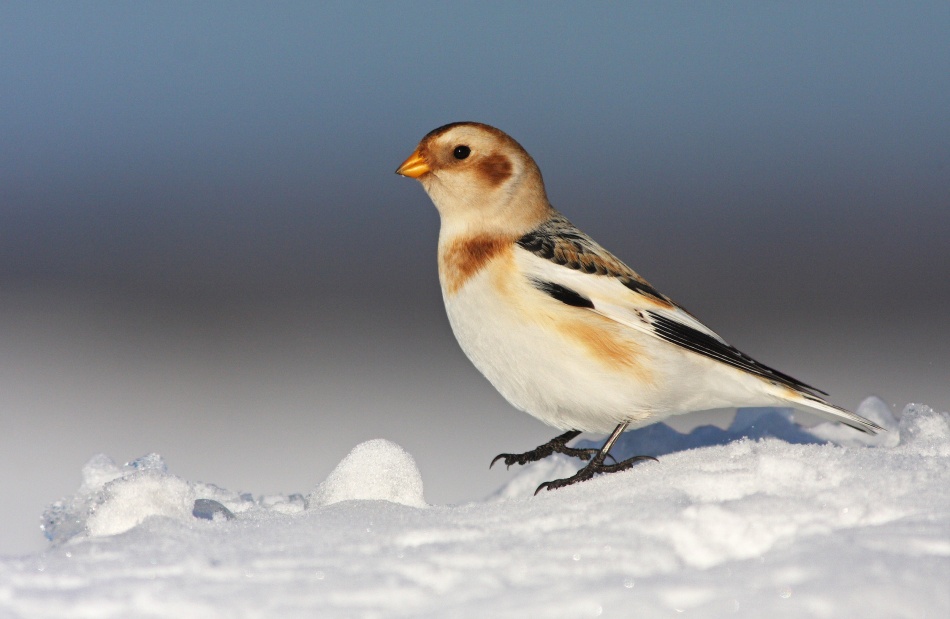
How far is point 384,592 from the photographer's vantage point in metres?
2.28

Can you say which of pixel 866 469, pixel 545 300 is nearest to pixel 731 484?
pixel 866 469

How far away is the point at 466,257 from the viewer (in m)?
4.04

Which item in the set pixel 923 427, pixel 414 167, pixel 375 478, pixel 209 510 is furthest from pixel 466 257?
pixel 923 427

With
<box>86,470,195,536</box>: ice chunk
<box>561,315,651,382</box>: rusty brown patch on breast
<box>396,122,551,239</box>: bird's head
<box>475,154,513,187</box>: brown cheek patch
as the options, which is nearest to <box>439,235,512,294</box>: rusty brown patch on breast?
<box>396,122,551,239</box>: bird's head

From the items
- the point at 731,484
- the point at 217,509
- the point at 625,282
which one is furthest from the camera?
the point at 625,282

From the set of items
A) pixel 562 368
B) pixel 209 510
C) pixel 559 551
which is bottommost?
pixel 559 551

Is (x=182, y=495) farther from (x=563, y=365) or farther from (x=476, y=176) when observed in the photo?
(x=476, y=176)

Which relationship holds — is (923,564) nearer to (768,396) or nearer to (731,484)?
(731,484)

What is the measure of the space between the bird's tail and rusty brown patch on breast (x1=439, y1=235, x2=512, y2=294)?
1352 mm

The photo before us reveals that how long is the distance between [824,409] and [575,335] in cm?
109

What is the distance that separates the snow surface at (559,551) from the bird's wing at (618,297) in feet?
2.13

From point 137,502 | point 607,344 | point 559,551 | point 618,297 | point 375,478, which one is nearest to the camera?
point 559,551

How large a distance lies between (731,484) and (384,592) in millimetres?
1212

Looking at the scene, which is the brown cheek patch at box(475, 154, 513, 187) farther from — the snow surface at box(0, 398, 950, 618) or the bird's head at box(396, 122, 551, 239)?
the snow surface at box(0, 398, 950, 618)
